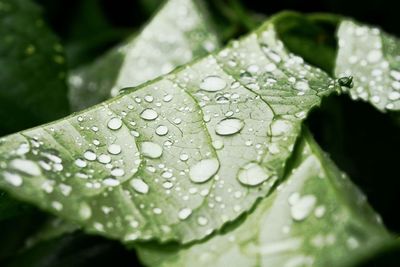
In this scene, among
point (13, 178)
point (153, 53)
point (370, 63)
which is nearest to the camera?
point (13, 178)

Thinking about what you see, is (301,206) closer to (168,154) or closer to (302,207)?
(302,207)

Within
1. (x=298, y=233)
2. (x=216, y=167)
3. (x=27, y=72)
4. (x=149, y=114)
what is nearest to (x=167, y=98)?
(x=149, y=114)

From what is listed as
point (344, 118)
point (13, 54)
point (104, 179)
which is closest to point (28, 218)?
point (13, 54)

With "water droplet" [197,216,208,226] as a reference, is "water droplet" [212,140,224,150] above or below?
above

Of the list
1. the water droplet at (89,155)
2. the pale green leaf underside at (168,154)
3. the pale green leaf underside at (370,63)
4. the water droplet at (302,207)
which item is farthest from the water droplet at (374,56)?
the water droplet at (89,155)

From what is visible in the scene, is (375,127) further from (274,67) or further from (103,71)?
(103,71)

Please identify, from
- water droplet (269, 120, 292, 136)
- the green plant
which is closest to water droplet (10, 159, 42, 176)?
the green plant

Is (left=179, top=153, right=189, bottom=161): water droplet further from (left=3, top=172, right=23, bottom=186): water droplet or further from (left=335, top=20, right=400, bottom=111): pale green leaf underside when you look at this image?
(left=335, top=20, right=400, bottom=111): pale green leaf underside
